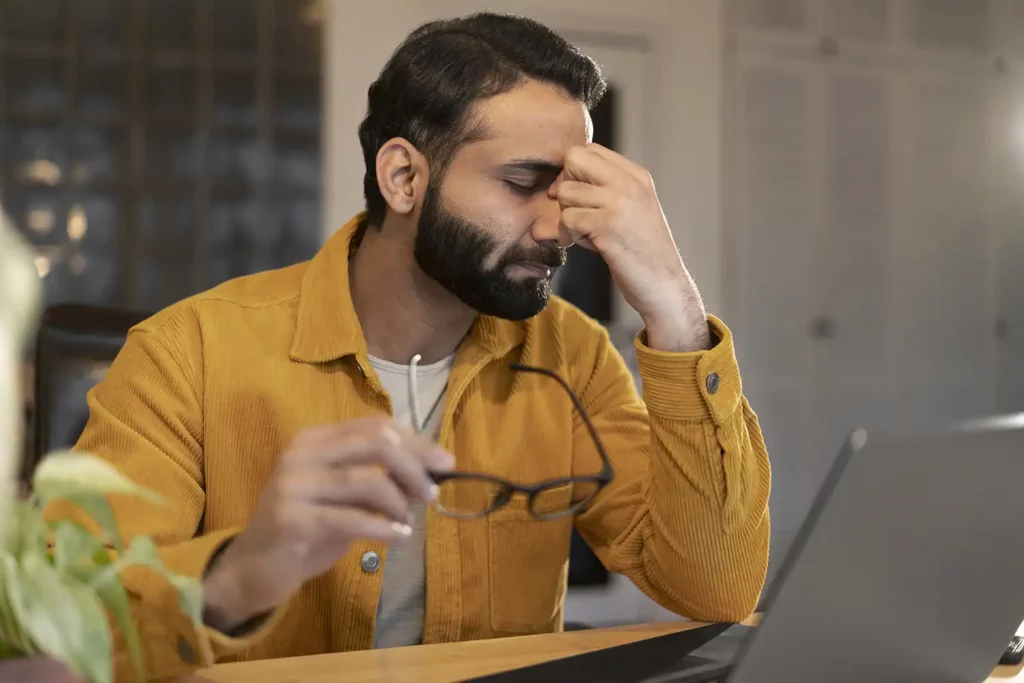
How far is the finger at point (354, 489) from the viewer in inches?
29.1

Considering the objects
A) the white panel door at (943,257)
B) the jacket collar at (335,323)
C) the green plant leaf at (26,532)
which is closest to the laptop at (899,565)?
the green plant leaf at (26,532)

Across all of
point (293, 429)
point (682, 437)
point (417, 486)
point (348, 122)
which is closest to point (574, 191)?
point (682, 437)

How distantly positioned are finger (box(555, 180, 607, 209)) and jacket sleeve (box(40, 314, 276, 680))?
1.54 feet

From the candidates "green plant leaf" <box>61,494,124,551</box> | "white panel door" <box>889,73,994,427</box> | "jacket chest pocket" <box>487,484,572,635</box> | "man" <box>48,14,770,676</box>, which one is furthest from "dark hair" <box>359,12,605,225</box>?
"white panel door" <box>889,73,994,427</box>

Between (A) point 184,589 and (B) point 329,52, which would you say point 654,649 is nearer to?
(A) point 184,589

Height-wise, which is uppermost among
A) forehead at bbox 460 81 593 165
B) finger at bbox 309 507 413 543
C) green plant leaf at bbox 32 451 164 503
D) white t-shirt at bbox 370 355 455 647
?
forehead at bbox 460 81 593 165

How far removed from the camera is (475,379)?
4.55 feet

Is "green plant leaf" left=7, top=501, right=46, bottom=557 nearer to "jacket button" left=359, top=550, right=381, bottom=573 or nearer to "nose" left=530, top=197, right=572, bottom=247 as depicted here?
"jacket button" left=359, top=550, right=381, bottom=573

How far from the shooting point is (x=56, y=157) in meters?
3.26

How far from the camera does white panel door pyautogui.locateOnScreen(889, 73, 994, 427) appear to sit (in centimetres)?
427

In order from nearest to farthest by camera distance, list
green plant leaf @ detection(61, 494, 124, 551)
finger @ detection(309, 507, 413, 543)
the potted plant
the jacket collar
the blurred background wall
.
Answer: the potted plant < green plant leaf @ detection(61, 494, 124, 551) < finger @ detection(309, 507, 413, 543) < the jacket collar < the blurred background wall

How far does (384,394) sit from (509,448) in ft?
0.61

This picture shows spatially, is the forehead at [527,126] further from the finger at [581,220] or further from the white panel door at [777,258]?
the white panel door at [777,258]

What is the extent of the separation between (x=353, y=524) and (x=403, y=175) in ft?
2.52
